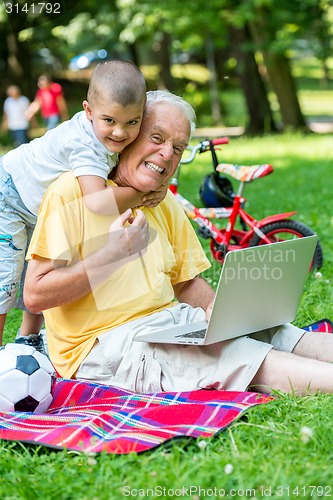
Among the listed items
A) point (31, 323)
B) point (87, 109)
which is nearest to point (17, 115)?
point (31, 323)

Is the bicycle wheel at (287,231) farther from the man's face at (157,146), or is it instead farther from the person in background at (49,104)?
the person in background at (49,104)

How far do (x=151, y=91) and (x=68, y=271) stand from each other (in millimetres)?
910

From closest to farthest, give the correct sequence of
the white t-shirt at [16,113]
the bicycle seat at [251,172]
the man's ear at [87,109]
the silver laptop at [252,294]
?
the silver laptop at [252,294] → the man's ear at [87,109] → the bicycle seat at [251,172] → the white t-shirt at [16,113]

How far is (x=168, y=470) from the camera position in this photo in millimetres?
2459

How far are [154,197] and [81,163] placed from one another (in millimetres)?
345

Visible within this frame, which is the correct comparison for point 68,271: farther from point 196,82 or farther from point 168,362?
point 196,82

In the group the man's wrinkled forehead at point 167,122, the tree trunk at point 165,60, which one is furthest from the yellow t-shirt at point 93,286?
the tree trunk at point 165,60

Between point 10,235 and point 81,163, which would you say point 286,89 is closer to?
point 10,235

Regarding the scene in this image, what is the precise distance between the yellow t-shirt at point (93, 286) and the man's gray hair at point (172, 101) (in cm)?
40

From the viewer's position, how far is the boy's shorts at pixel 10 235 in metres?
3.84

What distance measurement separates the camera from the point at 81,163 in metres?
3.29

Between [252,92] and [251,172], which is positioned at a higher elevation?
[251,172]

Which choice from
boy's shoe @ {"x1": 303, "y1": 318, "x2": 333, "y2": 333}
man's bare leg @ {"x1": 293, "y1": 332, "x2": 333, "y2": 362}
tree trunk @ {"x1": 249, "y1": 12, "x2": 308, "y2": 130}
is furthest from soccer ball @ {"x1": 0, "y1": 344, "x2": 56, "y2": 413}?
tree trunk @ {"x1": 249, "y1": 12, "x2": 308, "y2": 130}

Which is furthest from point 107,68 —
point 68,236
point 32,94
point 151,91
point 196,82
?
point 196,82
